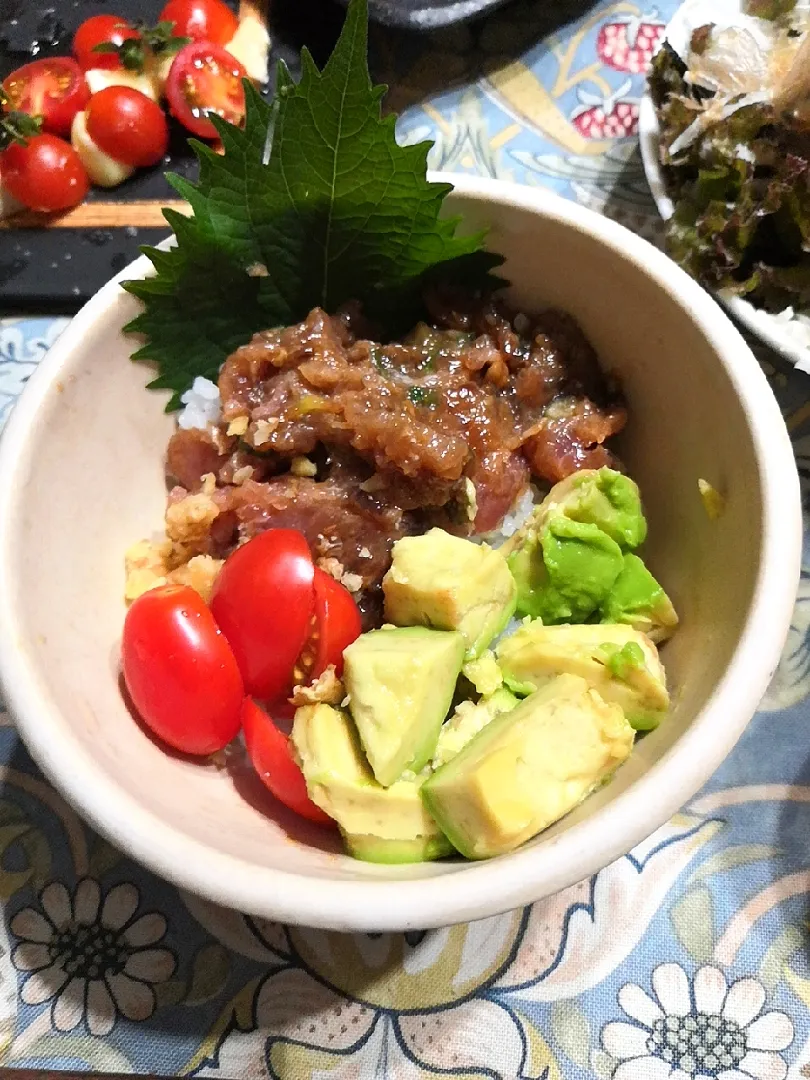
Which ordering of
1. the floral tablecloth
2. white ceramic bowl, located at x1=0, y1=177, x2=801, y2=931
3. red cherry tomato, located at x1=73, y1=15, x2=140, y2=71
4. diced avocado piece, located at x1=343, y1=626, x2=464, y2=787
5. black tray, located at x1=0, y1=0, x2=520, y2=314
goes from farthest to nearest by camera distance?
red cherry tomato, located at x1=73, y1=15, x2=140, y2=71, black tray, located at x1=0, y1=0, x2=520, y2=314, the floral tablecloth, diced avocado piece, located at x1=343, y1=626, x2=464, y2=787, white ceramic bowl, located at x1=0, y1=177, x2=801, y2=931

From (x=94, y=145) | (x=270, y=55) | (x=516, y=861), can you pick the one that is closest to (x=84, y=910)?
(x=516, y=861)

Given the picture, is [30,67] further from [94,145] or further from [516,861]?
[516,861]

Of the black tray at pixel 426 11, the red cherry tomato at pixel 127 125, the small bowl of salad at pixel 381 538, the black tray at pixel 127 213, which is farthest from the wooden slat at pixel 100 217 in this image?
the small bowl of salad at pixel 381 538

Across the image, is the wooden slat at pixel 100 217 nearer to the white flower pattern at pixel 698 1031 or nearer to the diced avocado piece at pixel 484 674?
the diced avocado piece at pixel 484 674

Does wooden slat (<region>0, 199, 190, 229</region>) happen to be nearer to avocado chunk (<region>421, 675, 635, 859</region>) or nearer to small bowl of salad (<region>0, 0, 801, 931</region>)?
small bowl of salad (<region>0, 0, 801, 931</region>)

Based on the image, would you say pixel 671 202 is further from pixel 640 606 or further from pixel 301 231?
pixel 640 606

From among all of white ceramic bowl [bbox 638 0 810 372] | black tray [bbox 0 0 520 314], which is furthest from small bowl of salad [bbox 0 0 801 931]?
black tray [bbox 0 0 520 314]

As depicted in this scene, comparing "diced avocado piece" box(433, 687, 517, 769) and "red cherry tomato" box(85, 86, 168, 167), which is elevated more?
"red cherry tomato" box(85, 86, 168, 167)

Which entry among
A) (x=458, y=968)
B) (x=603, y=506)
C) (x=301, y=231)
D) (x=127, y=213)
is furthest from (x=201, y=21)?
(x=458, y=968)
